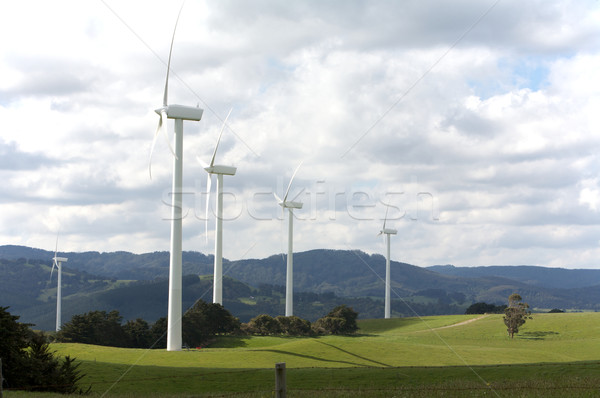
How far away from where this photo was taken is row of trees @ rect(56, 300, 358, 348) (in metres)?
83.2

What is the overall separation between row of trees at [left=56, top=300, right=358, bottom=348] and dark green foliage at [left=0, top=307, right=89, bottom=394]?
173 feet

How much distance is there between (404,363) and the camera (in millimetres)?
57844

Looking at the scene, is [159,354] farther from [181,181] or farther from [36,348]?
[36,348]

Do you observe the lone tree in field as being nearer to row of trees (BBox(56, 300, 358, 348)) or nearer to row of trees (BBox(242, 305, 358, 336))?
row of trees (BBox(242, 305, 358, 336))

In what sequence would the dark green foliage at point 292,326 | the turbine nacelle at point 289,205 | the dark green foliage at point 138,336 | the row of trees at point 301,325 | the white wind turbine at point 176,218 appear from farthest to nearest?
1. the turbine nacelle at point 289,205
2. the dark green foliage at point 292,326
3. the row of trees at point 301,325
4. the dark green foliage at point 138,336
5. the white wind turbine at point 176,218

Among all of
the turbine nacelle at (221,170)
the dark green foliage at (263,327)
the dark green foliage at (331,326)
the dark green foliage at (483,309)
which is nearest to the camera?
the turbine nacelle at (221,170)

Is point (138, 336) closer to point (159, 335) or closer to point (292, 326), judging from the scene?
point (159, 335)

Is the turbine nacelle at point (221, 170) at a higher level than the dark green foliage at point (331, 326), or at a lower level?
higher

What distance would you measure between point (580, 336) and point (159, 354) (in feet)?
203

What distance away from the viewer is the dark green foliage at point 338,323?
336 ft

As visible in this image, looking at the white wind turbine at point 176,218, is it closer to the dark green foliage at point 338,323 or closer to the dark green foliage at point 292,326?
the dark green foliage at point 292,326

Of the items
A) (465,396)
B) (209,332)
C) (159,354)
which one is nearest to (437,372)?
(465,396)

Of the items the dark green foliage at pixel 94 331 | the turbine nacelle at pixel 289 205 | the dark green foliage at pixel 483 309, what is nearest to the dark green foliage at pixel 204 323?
the dark green foliage at pixel 94 331

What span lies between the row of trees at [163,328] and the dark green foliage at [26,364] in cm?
5283
